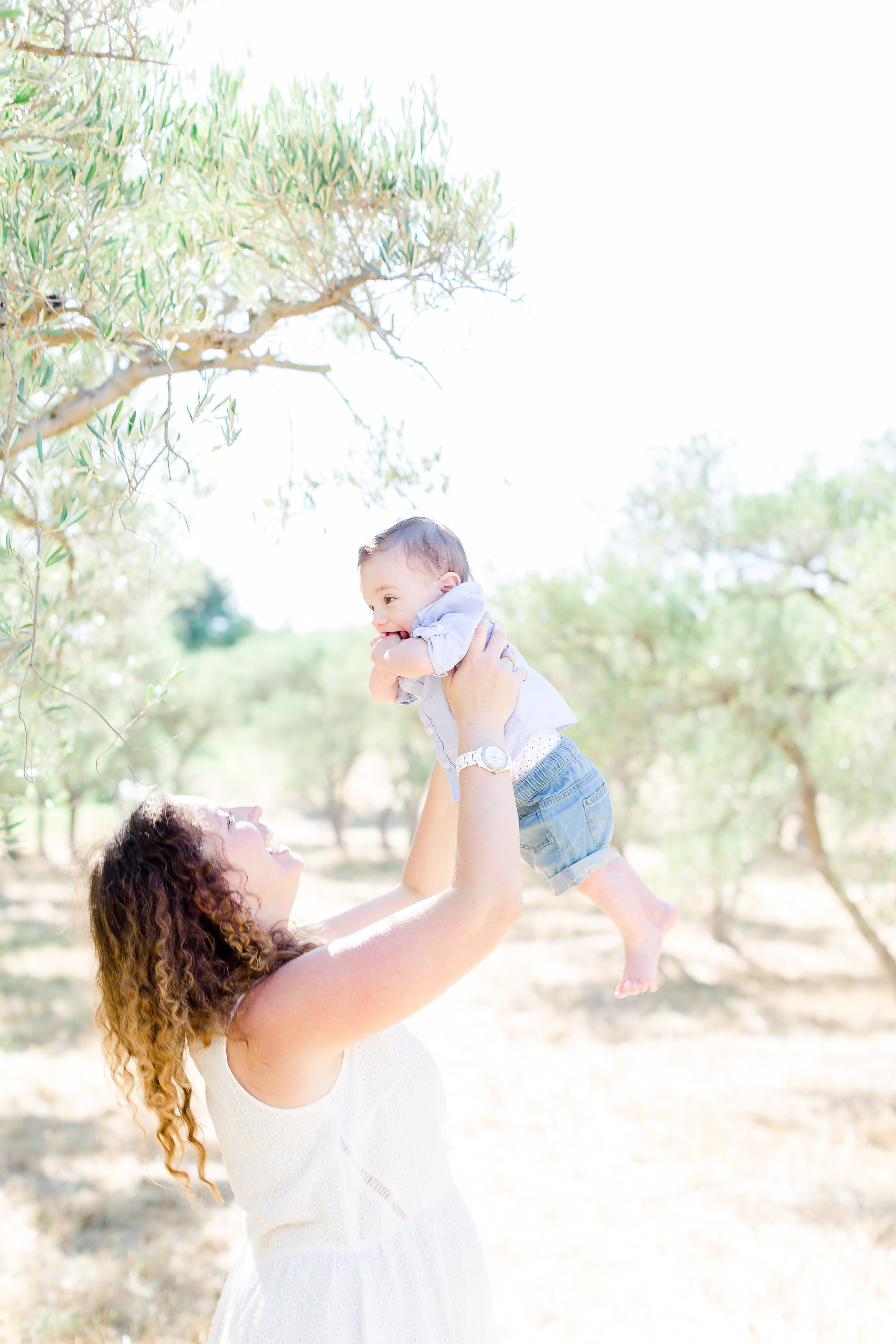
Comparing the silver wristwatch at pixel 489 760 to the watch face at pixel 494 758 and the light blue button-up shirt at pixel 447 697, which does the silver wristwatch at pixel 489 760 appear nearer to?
the watch face at pixel 494 758

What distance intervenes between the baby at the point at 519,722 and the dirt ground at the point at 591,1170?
2.41 feet

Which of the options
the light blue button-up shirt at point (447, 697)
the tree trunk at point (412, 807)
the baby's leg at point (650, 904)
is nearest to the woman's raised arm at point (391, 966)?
Answer: the light blue button-up shirt at point (447, 697)

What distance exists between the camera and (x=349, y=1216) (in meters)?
1.99

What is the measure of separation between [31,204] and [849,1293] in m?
6.48

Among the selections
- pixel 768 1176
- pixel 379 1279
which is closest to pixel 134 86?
pixel 379 1279

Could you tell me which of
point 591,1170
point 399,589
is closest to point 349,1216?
point 399,589

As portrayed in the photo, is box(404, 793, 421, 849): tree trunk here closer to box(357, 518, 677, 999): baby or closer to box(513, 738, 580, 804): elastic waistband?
box(357, 518, 677, 999): baby

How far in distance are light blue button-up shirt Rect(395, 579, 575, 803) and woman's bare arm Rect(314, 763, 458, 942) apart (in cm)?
12

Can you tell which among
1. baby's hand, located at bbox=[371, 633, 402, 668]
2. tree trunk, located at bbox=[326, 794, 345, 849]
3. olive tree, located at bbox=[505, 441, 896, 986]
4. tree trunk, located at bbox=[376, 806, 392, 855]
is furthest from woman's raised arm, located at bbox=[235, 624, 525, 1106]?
tree trunk, located at bbox=[326, 794, 345, 849]

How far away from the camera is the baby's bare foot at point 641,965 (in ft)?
8.42

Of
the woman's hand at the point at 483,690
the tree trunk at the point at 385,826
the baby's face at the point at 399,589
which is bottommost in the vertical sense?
the woman's hand at the point at 483,690

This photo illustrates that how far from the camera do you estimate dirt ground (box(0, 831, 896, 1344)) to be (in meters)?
5.15

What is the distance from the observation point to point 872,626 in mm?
6051

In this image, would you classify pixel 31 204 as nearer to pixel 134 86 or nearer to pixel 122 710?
pixel 134 86
